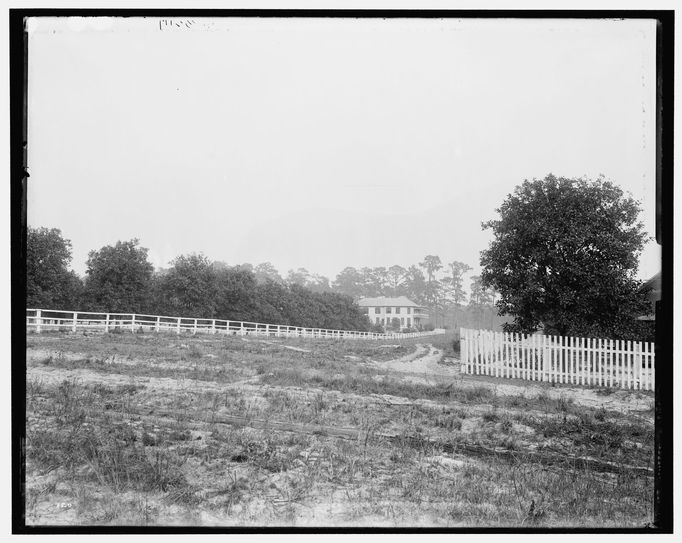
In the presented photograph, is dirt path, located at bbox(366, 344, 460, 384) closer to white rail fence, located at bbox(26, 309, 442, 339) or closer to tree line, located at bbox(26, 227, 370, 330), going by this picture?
white rail fence, located at bbox(26, 309, 442, 339)

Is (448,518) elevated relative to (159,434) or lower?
lower

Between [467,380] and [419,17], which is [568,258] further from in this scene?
[419,17]

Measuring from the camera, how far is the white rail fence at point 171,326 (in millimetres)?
3068

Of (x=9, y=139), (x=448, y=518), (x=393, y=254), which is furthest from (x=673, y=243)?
(x=9, y=139)

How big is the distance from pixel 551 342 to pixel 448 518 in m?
1.53

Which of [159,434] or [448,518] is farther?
[159,434]

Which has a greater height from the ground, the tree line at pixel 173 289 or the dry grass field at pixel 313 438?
the tree line at pixel 173 289

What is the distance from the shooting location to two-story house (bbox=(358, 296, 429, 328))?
3.08 metres

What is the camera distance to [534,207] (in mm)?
3078

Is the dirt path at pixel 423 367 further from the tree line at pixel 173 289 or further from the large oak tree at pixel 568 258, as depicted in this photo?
the large oak tree at pixel 568 258

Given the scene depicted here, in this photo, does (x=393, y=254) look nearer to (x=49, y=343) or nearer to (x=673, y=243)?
(x=673, y=243)

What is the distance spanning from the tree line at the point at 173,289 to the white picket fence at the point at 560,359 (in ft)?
3.00

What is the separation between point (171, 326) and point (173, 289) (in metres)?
0.31

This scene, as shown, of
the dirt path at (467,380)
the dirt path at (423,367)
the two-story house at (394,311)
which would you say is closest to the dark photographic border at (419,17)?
the dirt path at (467,380)
